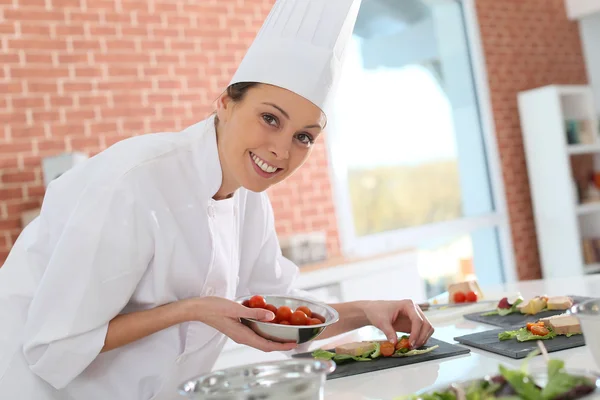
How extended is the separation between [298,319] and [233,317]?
13 cm

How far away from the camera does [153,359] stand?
154 centimetres

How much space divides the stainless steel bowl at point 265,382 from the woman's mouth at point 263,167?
68 cm

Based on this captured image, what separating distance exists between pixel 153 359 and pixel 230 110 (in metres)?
0.60

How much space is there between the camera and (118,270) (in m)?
1.42

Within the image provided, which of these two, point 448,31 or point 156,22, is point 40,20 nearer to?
point 156,22

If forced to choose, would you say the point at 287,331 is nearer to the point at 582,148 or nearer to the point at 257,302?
the point at 257,302

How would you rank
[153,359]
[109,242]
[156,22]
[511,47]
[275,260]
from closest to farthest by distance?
[109,242] < [153,359] < [275,260] < [156,22] < [511,47]

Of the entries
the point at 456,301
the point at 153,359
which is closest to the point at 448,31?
the point at 456,301

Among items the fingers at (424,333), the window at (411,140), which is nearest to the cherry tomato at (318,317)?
the fingers at (424,333)

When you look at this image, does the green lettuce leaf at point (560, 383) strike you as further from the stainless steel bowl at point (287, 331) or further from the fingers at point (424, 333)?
the fingers at point (424, 333)

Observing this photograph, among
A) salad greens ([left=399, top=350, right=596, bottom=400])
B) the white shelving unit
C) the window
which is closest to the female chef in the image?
salad greens ([left=399, top=350, right=596, bottom=400])

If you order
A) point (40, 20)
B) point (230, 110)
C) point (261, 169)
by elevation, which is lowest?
point (261, 169)

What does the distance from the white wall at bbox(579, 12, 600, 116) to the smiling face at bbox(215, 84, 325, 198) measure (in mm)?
5496

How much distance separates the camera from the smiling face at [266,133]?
1525mm
